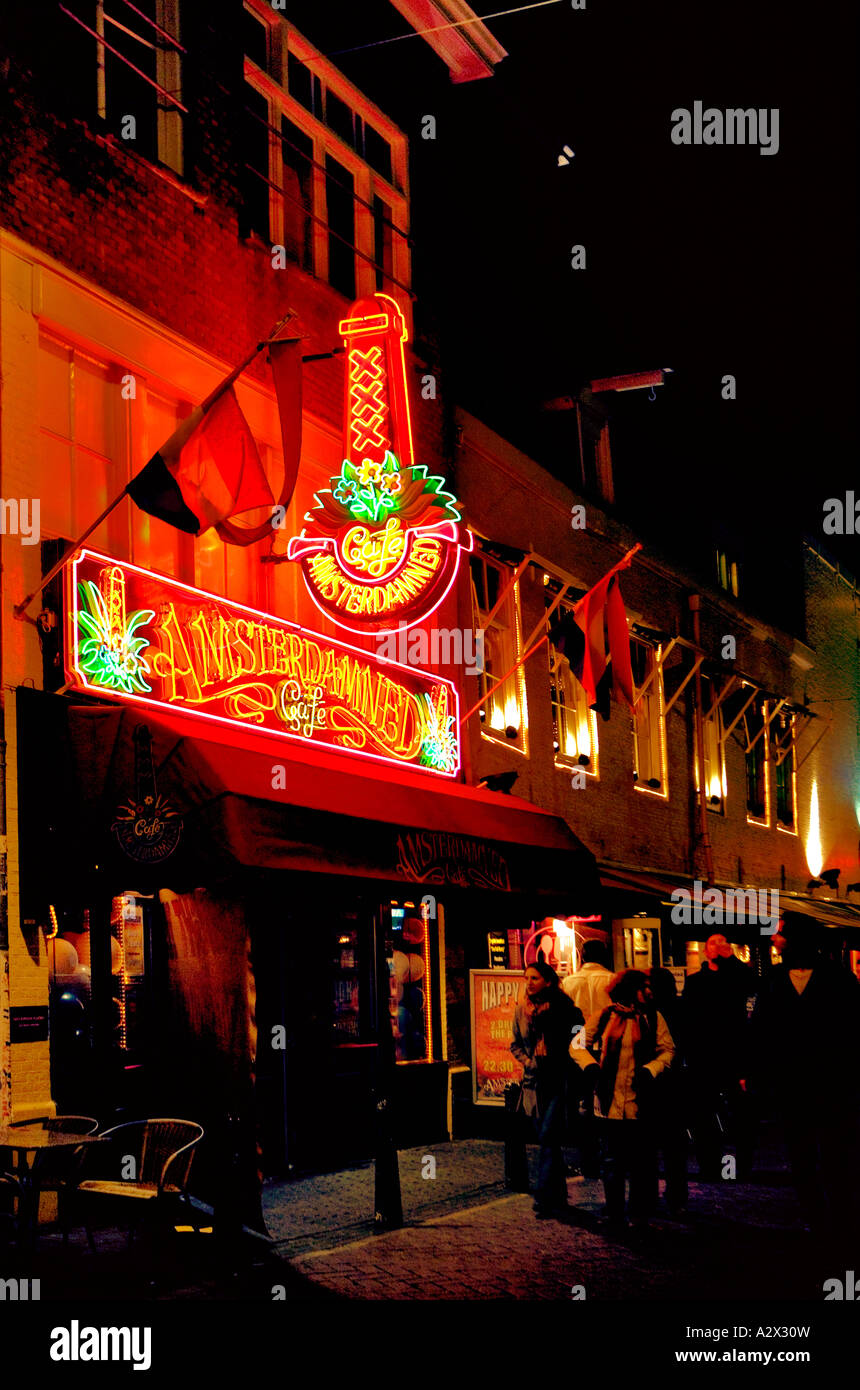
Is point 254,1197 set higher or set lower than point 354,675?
lower

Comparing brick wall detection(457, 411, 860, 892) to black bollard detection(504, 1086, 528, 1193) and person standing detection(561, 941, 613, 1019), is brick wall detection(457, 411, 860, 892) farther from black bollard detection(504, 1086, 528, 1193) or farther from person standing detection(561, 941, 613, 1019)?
black bollard detection(504, 1086, 528, 1193)

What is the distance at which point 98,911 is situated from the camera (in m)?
10.5

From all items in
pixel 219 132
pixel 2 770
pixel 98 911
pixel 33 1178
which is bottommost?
pixel 33 1178

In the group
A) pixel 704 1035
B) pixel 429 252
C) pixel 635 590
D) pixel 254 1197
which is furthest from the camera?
pixel 635 590

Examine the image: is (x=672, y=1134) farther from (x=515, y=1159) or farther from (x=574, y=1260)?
(x=574, y=1260)

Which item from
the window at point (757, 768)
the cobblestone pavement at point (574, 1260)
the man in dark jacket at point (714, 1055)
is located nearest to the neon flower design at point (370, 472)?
the man in dark jacket at point (714, 1055)

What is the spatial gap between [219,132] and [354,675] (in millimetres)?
5015

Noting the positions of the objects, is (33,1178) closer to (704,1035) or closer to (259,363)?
(704,1035)

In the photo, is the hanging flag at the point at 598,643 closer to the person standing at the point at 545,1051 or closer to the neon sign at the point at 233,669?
the neon sign at the point at 233,669

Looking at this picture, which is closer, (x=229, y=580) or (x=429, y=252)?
(x=229, y=580)

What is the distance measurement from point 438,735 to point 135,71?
21.6 ft

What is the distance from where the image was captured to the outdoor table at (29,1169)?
7898 mm

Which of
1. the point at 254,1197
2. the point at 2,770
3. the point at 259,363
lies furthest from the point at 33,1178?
the point at 259,363

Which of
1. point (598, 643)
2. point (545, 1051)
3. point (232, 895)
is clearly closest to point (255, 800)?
point (232, 895)
